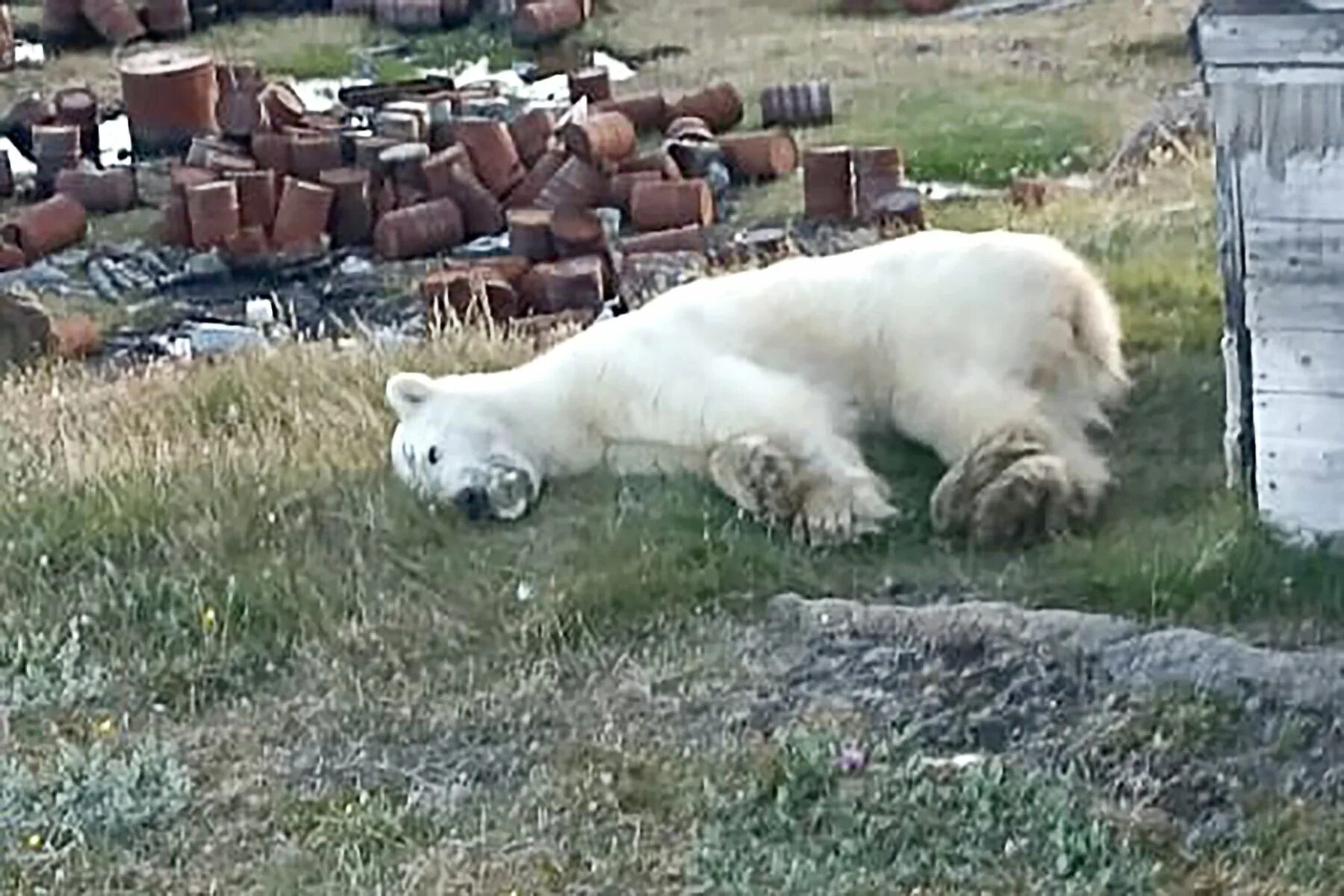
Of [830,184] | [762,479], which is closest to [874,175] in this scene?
[830,184]

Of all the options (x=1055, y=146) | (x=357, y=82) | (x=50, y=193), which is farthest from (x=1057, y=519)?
(x=357, y=82)

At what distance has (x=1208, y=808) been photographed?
5199mm

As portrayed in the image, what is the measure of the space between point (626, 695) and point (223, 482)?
1890 millimetres

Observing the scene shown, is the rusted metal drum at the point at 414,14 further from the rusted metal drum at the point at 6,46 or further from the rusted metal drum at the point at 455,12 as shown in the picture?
the rusted metal drum at the point at 6,46

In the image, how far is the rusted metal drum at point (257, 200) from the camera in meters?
15.1

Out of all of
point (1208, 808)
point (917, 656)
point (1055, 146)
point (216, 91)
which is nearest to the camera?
point (1208, 808)

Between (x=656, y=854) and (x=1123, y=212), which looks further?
(x=1123, y=212)

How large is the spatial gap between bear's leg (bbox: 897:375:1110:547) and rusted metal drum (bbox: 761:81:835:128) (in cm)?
1030

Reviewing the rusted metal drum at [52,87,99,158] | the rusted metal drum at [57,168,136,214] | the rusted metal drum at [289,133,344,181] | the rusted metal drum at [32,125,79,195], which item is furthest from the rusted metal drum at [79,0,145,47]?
the rusted metal drum at [289,133,344,181]

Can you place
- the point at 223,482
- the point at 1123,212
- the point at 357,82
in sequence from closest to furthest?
the point at 223,482 < the point at 1123,212 < the point at 357,82

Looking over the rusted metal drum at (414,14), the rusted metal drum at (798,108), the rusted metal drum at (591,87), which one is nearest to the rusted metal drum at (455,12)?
the rusted metal drum at (414,14)

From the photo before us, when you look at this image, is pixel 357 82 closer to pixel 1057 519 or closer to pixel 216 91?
pixel 216 91

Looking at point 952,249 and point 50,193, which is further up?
point 952,249

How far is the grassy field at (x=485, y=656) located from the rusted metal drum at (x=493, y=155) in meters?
6.37
